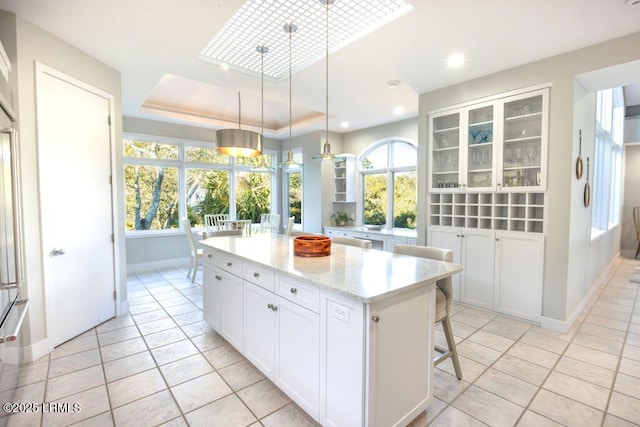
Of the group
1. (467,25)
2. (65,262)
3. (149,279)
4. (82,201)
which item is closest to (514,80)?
(467,25)

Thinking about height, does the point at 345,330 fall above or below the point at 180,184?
below

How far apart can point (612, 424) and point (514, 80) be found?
301cm

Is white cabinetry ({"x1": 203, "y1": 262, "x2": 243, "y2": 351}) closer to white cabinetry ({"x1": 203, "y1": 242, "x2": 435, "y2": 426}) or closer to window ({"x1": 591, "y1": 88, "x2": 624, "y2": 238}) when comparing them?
white cabinetry ({"x1": 203, "y1": 242, "x2": 435, "y2": 426})

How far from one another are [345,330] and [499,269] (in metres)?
2.64

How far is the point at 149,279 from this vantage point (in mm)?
4797

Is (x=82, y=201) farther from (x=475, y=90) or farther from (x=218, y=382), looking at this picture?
(x=475, y=90)

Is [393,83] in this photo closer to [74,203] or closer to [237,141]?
[237,141]

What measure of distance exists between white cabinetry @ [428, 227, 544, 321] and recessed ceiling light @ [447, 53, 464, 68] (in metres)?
1.83

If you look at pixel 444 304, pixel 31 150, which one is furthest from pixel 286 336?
pixel 31 150

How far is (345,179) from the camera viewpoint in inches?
241

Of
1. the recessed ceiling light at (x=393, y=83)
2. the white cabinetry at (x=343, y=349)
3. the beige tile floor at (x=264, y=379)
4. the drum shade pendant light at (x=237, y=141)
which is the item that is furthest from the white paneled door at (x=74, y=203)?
the recessed ceiling light at (x=393, y=83)

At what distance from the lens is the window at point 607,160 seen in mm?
4335

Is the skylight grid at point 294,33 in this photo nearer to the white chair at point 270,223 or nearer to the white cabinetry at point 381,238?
the white cabinetry at point 381,238

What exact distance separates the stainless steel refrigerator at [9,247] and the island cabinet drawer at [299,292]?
53.9 inches
